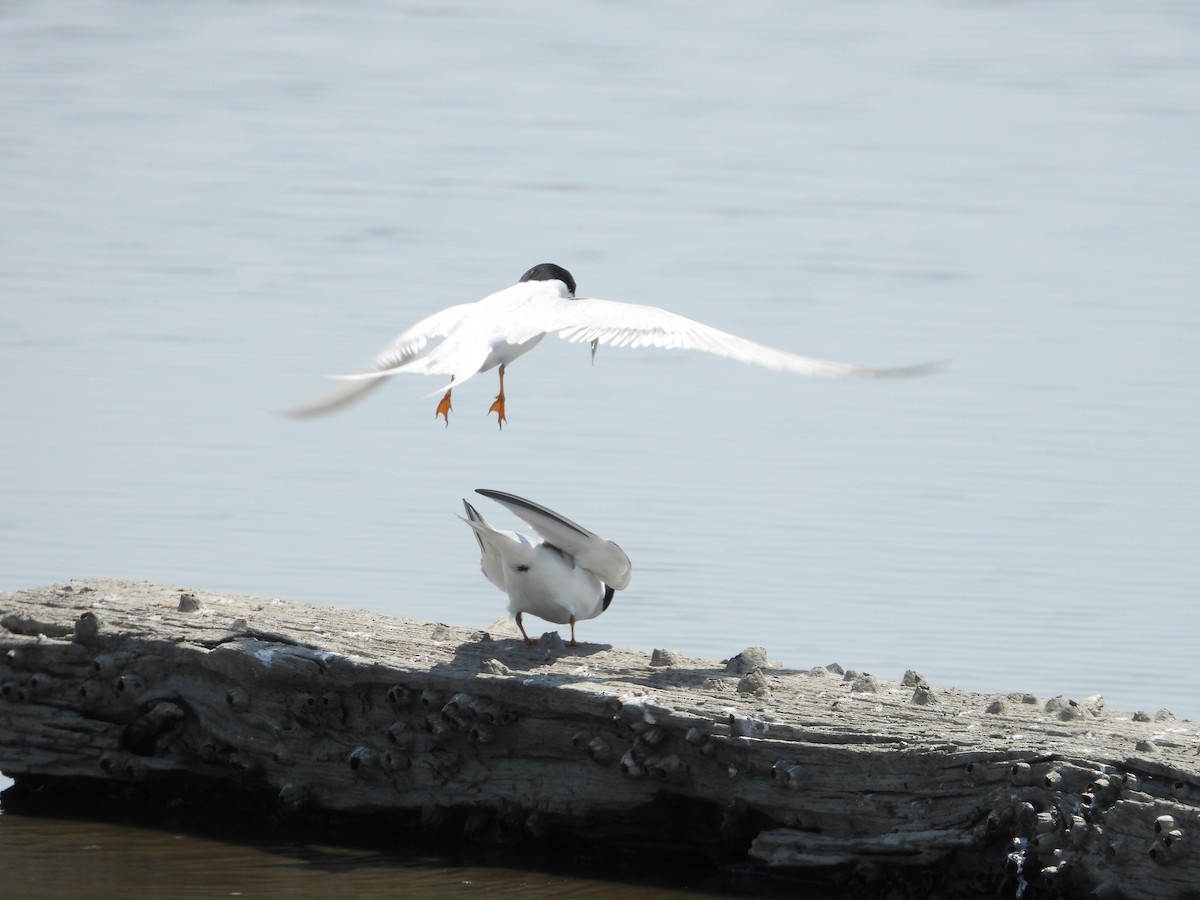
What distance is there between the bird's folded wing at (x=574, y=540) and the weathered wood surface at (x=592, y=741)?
0.25 m

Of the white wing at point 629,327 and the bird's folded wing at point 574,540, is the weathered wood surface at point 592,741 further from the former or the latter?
the white wing at point 629,327

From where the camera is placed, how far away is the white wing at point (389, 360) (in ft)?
19.0

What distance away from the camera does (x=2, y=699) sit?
5605 mm

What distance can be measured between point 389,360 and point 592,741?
→ 1.55m

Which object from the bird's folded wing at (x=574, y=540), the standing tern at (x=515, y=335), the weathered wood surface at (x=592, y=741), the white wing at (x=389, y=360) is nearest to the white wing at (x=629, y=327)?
the standing tern at (x=515, y=335)

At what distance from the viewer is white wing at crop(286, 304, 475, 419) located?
19.0ft

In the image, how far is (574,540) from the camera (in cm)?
541

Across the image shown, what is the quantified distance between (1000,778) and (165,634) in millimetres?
2588

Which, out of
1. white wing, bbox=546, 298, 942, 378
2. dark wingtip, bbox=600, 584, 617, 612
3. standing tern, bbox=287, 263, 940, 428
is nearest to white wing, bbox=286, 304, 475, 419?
standing tern, bbox=287, 263, 940, 428

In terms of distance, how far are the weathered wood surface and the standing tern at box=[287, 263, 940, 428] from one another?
2.72ft

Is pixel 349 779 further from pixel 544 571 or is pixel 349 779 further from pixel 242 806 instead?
pixel 544 571

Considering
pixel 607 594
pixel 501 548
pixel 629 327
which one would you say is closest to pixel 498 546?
pixel 501 548

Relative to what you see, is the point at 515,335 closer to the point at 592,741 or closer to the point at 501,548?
the point at 501,548

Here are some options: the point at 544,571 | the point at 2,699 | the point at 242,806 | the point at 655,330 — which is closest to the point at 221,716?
the point at 242,806
